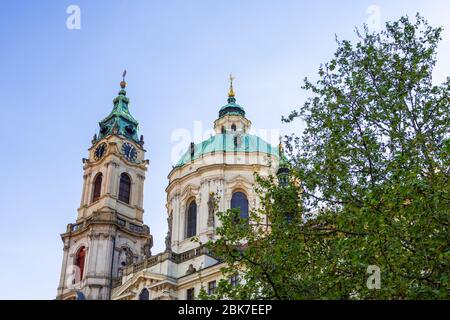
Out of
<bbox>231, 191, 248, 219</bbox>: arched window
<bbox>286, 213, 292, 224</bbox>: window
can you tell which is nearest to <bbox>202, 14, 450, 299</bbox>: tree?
<bbox>286, 213, 292, 224</bbox>: window

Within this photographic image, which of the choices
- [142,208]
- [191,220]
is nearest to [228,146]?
[191,220]

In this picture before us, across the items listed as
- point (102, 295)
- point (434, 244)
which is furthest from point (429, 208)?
point (102, 295)

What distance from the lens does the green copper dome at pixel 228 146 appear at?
2248 inches

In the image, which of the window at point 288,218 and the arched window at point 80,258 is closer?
the window at point 288,218

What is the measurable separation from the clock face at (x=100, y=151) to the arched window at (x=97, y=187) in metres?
2.11

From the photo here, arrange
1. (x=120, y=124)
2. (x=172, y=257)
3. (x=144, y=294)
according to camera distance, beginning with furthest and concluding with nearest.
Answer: (x=120, y=124) < (x=172, y=257) < (x=144, y=294)

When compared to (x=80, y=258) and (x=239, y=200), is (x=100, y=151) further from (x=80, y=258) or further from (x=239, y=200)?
(x=239, y=200)

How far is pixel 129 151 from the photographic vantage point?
63.9 metres

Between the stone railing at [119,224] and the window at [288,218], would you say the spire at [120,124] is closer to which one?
the stone railing at [119,224]

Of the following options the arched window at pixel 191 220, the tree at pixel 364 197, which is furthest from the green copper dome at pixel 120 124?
the tree at pixel 364 197

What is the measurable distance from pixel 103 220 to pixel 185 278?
1477cm

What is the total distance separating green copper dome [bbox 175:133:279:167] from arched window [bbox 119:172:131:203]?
7.29 m

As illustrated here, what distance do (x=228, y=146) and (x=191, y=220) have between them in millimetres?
8395

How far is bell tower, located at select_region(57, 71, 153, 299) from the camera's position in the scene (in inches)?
2168
